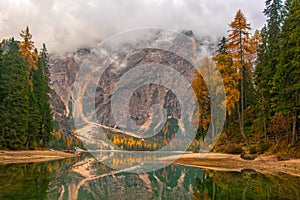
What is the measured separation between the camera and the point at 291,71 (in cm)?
2552

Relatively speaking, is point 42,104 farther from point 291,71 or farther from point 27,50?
point 291,71

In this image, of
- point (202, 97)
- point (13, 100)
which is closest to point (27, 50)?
point (13, 100)

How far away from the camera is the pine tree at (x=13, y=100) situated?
38.8m

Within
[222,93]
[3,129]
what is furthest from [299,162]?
[3,129]

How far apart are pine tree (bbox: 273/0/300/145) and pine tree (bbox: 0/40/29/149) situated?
3155 cm

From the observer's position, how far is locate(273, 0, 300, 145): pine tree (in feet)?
80.3

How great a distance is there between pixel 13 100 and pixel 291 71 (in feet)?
109

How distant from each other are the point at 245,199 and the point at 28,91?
→ 39568 mm

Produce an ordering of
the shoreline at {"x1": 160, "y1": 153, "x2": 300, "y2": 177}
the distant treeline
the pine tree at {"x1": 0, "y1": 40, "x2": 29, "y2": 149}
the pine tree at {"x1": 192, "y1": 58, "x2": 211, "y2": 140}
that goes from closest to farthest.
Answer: the shoreline at {"x1": 160, "y1": 153, "x2": 300, "y2": 177} < the distant treeline < the pine tree at {"x1": 192, "y1": 58, "x2": 211, "y2": 140} < the pine tree at {"x1": 0, "y1": 40, "x2": 29, "y2": 149}

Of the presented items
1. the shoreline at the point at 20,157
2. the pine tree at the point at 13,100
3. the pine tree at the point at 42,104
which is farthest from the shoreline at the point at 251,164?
the pine tree at the point at 42,104

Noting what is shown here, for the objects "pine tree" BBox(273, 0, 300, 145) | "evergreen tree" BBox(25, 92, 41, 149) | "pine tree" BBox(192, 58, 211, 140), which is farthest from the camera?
"evergreen tree" BBox(25, 92, 41, 149)

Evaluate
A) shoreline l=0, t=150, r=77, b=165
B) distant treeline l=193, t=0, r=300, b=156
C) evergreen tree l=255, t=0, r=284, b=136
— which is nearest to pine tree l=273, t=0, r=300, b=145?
distant treeline l=193, t=0, r=300, b=156

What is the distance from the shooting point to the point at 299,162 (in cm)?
2031

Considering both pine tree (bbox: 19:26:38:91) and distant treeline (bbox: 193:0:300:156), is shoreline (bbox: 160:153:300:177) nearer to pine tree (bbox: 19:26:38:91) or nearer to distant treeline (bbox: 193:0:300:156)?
distant treeline (bbox: 193:0:300:156)
